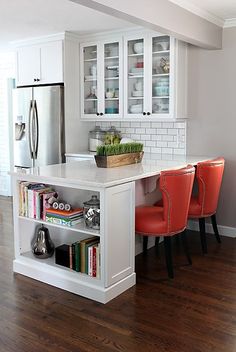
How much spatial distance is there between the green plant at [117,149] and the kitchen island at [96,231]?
15cm

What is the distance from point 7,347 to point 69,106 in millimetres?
3392

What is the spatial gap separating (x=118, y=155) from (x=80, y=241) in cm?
88

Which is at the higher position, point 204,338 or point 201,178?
point 201,178

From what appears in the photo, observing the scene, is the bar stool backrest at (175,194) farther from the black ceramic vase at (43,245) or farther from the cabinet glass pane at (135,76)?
the cabinet glass pane at (135,76)

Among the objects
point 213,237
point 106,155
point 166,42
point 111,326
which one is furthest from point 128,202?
point 166,42

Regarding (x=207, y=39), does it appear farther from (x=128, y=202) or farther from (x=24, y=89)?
(x=24, y=89)

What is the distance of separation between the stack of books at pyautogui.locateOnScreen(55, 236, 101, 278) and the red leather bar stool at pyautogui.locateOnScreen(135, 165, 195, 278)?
1.46 ft

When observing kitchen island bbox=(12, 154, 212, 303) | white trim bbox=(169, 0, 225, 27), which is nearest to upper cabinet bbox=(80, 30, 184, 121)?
white trim bbox=(169, 0, 225, 27)

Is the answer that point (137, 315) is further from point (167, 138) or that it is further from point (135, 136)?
point (135, 136)

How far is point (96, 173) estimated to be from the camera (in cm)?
332

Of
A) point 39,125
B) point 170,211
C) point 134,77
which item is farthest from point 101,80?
point 170,211

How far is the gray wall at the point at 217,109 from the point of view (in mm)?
Result: 4500

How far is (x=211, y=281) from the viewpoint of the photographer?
3.38 meters

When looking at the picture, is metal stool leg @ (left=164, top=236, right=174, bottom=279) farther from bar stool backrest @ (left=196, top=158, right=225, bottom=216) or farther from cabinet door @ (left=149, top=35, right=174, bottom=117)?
cabinet door @ (left=149, top=35, right=174, bottom=117)
